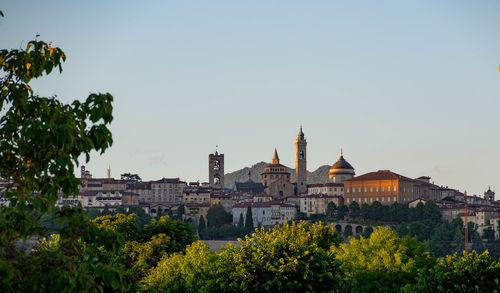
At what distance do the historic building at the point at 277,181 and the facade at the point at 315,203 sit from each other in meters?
18.1

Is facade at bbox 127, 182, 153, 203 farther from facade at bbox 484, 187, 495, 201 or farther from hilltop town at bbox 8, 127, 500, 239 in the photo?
facade at bbox 484, 187, 495, 201

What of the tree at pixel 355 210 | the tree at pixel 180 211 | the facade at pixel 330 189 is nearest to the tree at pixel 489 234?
the tree at pixel 355 210

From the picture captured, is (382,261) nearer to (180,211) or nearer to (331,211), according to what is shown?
(331,211)

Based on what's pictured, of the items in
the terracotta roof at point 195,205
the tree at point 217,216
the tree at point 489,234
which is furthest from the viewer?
the terracotta roof at point 195,205

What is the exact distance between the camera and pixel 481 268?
24016mm

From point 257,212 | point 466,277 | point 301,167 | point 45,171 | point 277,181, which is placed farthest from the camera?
point 301,167

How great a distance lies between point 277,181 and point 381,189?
3030cm

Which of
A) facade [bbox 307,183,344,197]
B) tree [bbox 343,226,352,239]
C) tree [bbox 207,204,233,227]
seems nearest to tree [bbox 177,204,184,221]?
tree [bbox 207,204,233,227]

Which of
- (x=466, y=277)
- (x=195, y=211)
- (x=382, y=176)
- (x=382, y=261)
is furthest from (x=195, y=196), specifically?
(x=466, y=277)

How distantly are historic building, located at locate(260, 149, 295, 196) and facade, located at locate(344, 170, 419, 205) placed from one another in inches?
799

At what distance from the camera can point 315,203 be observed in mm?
161625

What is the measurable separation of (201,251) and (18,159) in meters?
26.1

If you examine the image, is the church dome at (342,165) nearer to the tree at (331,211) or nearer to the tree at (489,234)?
the tree at (331,211)

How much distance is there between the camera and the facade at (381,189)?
158625 millimetres
